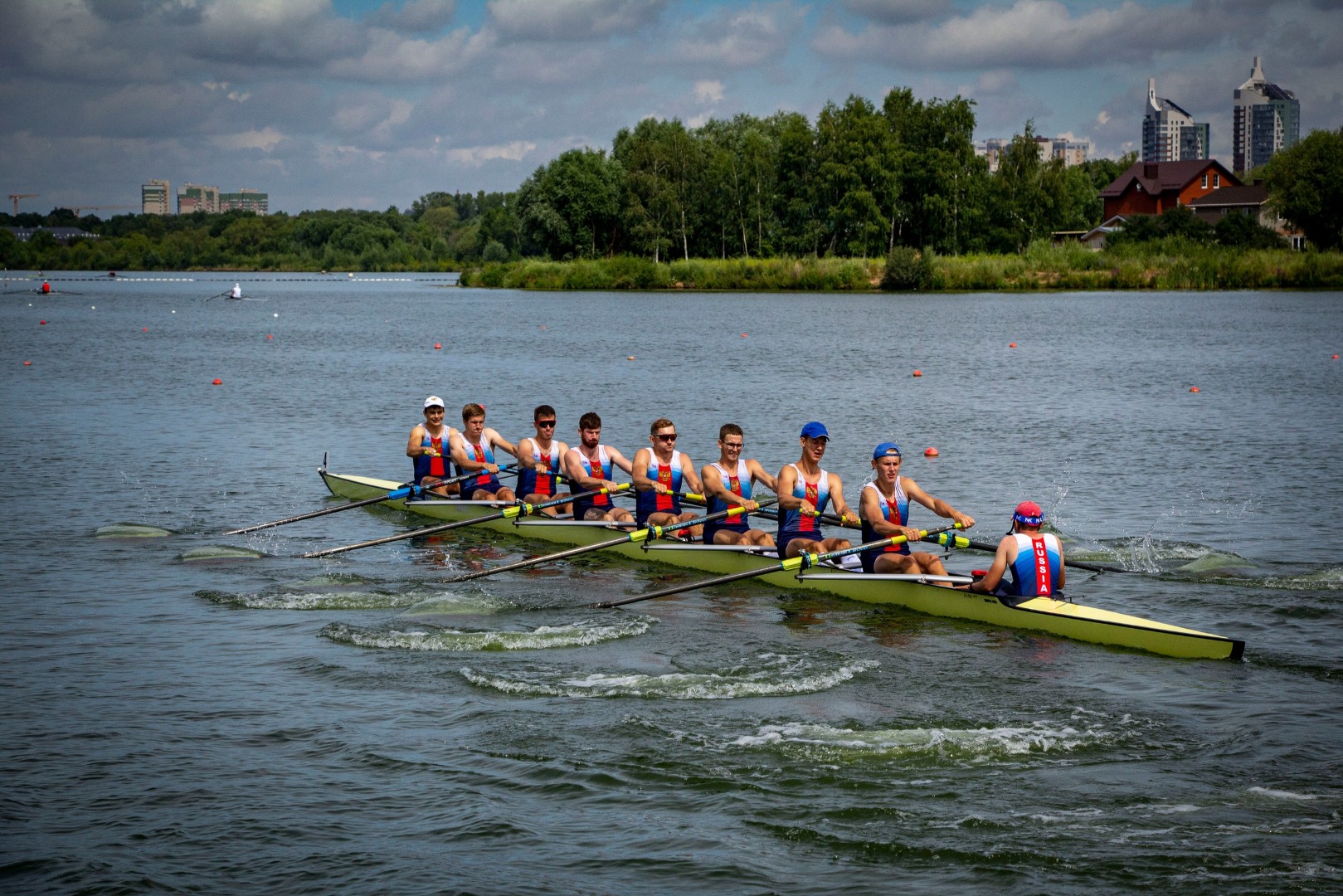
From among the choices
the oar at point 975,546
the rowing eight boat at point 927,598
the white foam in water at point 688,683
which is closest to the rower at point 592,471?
the rowing eight boat at point 927,598

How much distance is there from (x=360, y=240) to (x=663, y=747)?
175 m

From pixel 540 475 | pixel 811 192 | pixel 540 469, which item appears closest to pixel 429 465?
pixel 540 475

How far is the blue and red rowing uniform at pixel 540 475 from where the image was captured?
14836 millimetres

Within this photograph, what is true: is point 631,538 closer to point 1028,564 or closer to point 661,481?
point 661,481

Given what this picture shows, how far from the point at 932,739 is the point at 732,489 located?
4772 millimetres

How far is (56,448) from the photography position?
2231 centimetres

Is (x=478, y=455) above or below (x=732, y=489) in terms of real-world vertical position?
above

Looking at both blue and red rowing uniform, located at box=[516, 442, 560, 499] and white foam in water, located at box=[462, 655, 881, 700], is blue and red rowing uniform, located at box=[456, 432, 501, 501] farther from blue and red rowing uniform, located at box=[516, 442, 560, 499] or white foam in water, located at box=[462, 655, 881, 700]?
white foam in water, located at box=[462, 655, 881, 700]

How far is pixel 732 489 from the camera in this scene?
12.7 m

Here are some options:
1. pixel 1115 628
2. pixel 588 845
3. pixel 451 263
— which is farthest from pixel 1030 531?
pixel 451 263

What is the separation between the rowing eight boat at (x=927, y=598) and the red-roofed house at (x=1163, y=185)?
89026mm

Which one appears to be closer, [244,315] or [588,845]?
[588,845]

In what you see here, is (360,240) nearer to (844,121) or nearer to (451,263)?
(451,263)

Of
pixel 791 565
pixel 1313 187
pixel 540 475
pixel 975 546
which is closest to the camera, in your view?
pixel 975 546
